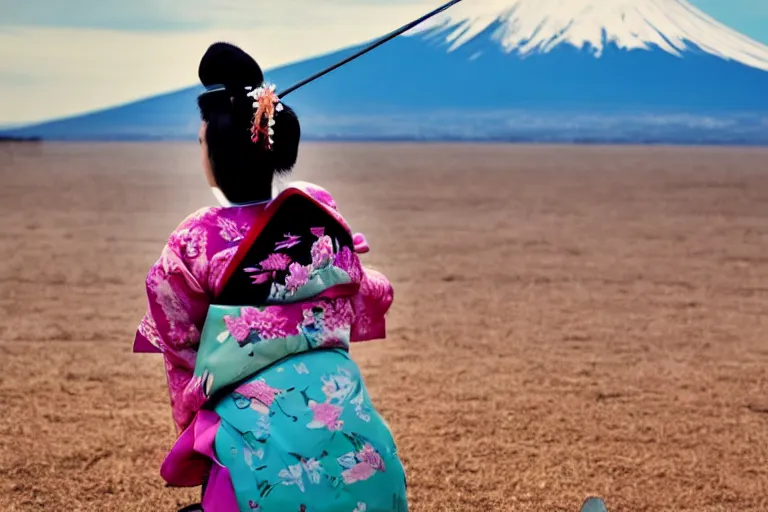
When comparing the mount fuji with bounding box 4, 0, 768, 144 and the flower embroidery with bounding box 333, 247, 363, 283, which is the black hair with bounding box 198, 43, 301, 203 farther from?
the mount fuji with bounding box 4, 0, 768, 144

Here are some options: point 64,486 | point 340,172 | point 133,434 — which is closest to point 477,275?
point 133,434

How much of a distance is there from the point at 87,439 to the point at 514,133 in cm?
13768

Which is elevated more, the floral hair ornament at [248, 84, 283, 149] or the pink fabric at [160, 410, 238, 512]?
the floral hair ornament at [248, 84, 283, 149]

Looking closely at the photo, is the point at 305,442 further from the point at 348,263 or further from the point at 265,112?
the point at 265,112

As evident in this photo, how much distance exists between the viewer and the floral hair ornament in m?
1.88

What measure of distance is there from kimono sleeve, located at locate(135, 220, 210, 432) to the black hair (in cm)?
15

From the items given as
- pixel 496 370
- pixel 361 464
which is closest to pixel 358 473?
pixel 361 464

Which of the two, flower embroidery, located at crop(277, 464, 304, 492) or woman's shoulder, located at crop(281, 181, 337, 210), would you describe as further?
woman's shoulder, located at crop(281, 181, 337, 210)

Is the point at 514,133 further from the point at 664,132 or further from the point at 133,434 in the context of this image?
the point at 133,434

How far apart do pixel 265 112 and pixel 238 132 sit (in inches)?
2.9

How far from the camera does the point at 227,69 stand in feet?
6.46

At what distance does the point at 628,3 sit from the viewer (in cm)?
6034

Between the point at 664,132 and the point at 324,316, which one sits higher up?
the point at 324,316

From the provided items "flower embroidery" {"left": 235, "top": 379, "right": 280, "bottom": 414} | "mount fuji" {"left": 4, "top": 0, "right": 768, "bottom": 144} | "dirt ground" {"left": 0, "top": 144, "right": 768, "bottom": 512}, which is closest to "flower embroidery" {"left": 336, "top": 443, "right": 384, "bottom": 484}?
"flower embroidery" {"left": 235, "top": 379, "right": 280, "bottom": 414}
